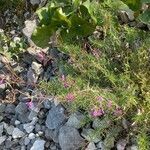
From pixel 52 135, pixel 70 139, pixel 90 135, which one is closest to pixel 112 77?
pixel 90 135

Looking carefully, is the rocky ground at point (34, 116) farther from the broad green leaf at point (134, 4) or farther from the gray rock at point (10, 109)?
the broad green leaf at point (134, 4)

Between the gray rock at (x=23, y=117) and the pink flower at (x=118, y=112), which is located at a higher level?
the pink flower at (x=118, y=112)

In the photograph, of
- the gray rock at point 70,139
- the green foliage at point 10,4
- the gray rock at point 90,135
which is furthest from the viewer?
the green foliage at point 10,4

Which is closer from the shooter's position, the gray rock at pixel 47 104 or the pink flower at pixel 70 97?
the pink flower at pixel 70 97

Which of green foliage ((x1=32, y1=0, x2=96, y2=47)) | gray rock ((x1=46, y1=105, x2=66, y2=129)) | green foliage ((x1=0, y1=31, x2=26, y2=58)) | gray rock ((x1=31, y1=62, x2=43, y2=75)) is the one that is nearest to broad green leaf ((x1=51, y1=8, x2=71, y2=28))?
green foliage ((x1=32, y1=0, x2=96, y2=47))

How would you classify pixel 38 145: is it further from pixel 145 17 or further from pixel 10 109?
pixel 145 17

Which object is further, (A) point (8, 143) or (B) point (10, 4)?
(B) point (10, 4)

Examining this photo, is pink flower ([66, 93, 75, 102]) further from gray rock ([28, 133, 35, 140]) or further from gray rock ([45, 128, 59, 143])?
gray rock ([28, 133, 35, 140])

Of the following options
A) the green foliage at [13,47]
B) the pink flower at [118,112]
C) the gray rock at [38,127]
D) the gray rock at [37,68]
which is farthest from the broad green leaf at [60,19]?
the pink flower at [118,112]
